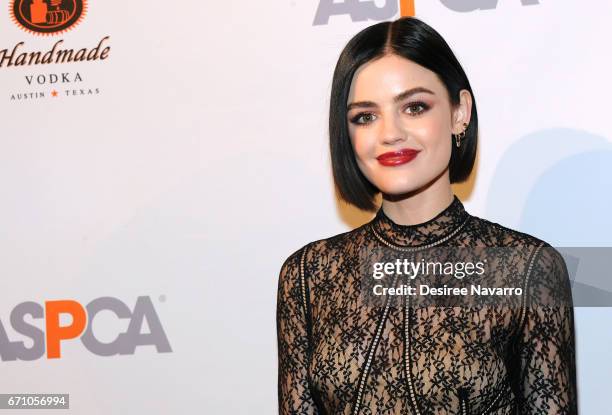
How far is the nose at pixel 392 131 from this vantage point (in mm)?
1521

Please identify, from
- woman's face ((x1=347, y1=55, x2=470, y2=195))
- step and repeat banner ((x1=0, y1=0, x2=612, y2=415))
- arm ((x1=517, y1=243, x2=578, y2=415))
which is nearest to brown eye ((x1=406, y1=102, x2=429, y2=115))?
woman's face ((x1=347, y1=55, x2=470, y2=195))

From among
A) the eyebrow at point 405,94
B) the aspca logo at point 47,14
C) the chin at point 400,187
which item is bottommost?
the chin at point 400,187

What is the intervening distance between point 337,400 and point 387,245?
0.98ft

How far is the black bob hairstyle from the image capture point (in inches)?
61.4

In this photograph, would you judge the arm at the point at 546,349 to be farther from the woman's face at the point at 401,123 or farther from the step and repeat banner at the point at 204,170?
the step and repeat banner at the point at 204,170

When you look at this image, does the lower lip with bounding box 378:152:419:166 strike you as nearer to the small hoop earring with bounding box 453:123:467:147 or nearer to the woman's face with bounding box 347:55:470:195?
the woman's face with bounding box 347:55:470:195

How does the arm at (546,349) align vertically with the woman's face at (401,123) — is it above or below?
below

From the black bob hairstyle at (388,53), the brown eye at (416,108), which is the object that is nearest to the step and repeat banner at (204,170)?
the black bob hairstyle at (388,53)

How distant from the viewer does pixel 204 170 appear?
214cm

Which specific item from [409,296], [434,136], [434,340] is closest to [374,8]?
[434,136]

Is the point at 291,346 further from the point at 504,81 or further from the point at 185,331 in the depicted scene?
the point at 504,81

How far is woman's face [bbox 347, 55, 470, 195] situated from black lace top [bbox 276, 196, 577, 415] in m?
0.10

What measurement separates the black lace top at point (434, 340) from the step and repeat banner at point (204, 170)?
0.42 metres

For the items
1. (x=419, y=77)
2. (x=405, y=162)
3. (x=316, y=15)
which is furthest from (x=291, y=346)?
(x=316, y=15)
